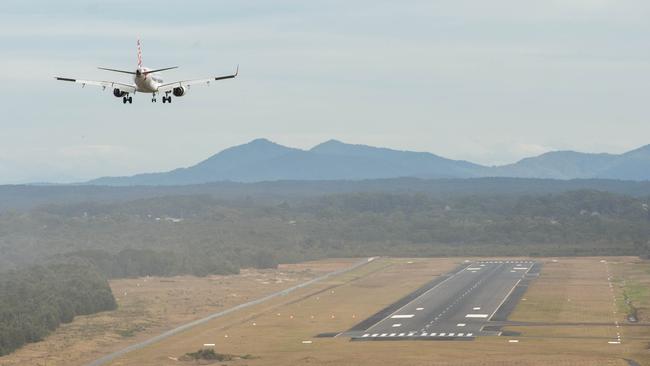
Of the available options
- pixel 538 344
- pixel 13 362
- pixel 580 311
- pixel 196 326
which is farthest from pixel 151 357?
pixel 580 311

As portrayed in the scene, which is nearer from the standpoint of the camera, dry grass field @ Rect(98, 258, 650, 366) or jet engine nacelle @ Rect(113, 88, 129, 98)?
jet engine nacelle @ Rect(113, 88, 129, 98)

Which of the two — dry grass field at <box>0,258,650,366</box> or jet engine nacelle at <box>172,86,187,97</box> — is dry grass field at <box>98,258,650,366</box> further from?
jet engine nacelle at <box>172,86,187,97</box>

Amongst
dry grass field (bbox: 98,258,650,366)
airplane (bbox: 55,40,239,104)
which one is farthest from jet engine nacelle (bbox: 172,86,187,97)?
dry grass field (bbox: 98,258,650,366)

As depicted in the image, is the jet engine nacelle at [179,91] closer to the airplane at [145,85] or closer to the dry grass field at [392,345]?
the airplane at [145,85]

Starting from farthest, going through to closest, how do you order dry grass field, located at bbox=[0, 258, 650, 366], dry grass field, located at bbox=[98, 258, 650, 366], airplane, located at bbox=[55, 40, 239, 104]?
dry grass field, located at bbox=[0, 258, 650, 366] < dry grass field, located at bbox=[98, 258, 650, 366] < airplane, located at bbox=[55, 40, 239, 104]

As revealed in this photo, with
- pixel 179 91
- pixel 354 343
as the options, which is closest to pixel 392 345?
pixel 354 343

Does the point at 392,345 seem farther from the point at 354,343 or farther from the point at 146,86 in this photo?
the point at 146,86

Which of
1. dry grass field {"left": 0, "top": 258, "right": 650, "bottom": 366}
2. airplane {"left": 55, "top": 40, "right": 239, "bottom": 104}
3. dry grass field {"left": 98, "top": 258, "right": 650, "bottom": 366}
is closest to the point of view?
airplane {"left": 55, "top": 40, "right": 239, "bottom": 104}

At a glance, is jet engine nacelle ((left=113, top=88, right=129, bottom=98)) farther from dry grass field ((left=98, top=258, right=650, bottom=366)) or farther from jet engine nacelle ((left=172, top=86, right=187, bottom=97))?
dry grass field ((left=98, top=258, right=650, bottom=366))

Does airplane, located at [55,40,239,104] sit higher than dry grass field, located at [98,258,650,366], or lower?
higher

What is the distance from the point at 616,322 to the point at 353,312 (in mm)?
43177

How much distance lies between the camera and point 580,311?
18738cm

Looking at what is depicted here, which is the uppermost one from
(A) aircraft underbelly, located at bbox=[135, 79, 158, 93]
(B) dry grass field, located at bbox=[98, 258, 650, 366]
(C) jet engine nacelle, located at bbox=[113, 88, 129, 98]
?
(A) aircraft underbelly, located at bbox=[135, 79, 158, 93]

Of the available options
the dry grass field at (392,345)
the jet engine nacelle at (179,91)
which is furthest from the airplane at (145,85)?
the dry grass field at (392,345)
